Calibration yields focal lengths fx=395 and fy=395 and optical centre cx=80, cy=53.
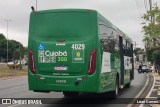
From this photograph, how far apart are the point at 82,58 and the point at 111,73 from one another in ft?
10.7

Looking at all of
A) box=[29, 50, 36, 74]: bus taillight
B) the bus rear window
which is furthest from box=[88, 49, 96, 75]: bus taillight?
box=[29, 50, 36, 74]: bus taillight

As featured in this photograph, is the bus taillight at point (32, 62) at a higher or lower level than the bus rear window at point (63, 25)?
lower

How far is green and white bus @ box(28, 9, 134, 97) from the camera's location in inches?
515

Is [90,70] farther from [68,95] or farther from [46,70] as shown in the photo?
[68,95]

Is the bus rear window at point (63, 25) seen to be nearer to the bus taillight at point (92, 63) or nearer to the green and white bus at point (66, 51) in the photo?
the green and white bus at point (66, 51)

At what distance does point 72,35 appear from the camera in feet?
43.8

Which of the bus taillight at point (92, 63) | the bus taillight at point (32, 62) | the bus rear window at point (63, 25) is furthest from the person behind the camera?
the bus taillight at point (32, 62)

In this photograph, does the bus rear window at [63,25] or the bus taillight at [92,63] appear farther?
the bus rear window at [63,25]

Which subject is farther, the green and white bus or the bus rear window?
the bus rear window

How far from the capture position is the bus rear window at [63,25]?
13336 mm

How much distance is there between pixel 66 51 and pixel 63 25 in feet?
3.06

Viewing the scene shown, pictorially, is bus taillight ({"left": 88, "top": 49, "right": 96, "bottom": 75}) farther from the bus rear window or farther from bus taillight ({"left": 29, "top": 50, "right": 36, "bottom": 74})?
bus taillight ({"left": 29, "top": 50, "right": 36, "bottom": 74})

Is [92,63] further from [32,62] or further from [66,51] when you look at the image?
[32,62]

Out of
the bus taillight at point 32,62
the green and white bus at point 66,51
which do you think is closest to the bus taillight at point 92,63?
the green and white bus at point 66,51
